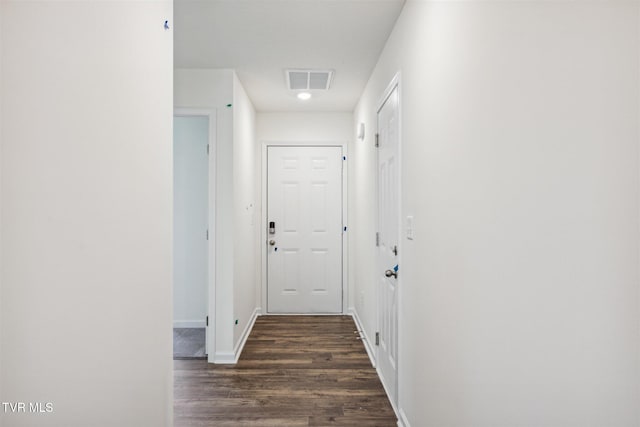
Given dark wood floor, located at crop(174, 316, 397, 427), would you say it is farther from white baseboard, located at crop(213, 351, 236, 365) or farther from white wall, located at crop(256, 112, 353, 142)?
white wall, located at crop(256, 112, 353, 142)

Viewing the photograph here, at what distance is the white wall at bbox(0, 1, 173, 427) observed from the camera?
0.82 meters

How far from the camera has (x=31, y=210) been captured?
0.86 meters

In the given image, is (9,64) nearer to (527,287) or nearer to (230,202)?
(527,287)

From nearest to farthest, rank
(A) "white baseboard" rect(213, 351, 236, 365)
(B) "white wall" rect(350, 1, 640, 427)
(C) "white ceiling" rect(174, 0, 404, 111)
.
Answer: (B) "white wall" rect(350, 1, 640, 427)
(C) "white ceiling" rect(174, 0, 404, 111)
(A) "white baseboard" rect(213, 351, 236, 365)

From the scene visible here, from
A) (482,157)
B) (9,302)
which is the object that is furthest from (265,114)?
(9,302)

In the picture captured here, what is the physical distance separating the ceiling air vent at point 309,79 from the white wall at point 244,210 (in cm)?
50

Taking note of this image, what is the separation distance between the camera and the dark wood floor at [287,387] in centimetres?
237

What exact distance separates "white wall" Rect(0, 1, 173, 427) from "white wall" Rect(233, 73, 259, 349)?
1.88 metres

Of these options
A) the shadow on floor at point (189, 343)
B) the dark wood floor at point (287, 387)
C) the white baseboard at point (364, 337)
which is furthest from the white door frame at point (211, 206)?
the white baseboard at point (364, 337)

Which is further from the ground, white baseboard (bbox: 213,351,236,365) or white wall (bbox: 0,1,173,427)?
white wall (bbox: 0,1,173,427)

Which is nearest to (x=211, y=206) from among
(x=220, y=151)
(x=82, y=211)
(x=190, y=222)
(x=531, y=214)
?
(x=220, y=151)

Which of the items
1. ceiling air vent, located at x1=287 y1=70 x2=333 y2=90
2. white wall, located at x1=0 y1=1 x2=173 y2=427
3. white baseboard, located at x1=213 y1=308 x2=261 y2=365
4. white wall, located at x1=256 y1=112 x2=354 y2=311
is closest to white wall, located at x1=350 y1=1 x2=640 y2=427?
white wall, located at x1=0 y1=1 x2=173 y2=427

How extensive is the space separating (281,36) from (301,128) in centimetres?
204

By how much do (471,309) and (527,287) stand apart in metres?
0.38
